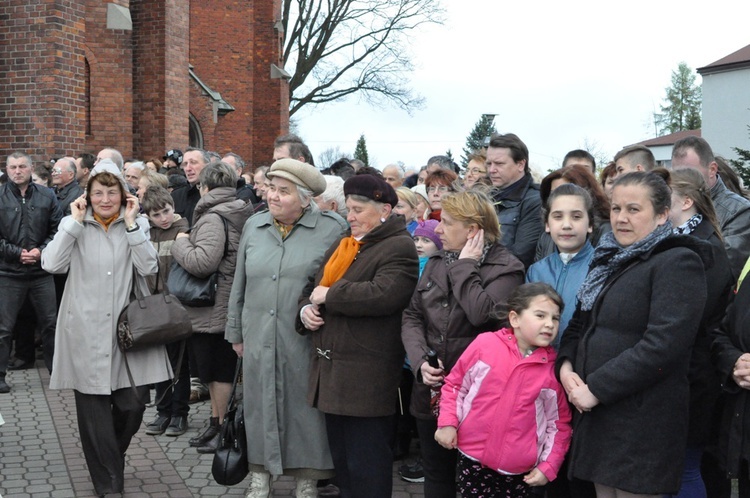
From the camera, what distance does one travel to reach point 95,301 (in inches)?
212

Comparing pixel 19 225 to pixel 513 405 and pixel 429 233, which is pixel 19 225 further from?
pixel 513 405

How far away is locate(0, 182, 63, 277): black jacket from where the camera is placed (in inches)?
351

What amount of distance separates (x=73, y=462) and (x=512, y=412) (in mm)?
3791

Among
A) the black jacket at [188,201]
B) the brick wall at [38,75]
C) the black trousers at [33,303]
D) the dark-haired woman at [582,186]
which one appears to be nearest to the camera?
the dark-haired woman at [582,186]

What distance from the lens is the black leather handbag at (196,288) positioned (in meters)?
6.44

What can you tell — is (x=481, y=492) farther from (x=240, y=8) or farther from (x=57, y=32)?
(x=240, y=8)

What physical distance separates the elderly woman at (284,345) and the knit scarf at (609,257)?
1.84 m

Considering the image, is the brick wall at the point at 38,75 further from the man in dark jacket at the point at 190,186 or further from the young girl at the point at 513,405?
the young girl at the point at 513,405

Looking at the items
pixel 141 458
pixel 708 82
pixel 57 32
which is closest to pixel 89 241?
pixel 141 458

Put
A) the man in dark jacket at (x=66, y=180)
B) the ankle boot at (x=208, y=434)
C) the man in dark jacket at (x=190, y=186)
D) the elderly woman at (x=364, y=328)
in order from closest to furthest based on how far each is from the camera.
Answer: the elderly woman at (x=364, y=328) → the ankle boot at (x=208, y=434) → the man in dark jacket at (x=190, y=186) → the man in dark jacket at (x=66, y=180)

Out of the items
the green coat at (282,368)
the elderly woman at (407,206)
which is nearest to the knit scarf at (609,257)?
the green coat at (282,368)

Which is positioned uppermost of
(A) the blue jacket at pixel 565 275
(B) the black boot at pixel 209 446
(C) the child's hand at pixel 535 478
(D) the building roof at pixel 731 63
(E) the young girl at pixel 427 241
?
(D) the building roof at pixel 731 63

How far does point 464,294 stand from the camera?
425 cm

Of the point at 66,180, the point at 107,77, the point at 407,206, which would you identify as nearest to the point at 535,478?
the point at 407,206
